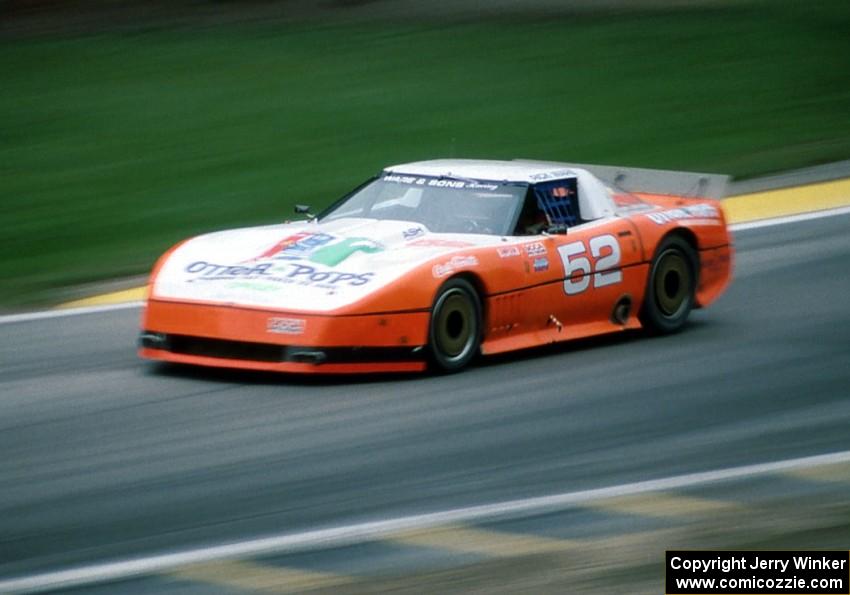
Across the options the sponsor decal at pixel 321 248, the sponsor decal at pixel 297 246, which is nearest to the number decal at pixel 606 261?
the sponsor decal at pixel 321 248

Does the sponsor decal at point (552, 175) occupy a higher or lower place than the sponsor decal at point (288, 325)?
higher

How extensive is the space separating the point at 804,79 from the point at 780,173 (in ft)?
16.9

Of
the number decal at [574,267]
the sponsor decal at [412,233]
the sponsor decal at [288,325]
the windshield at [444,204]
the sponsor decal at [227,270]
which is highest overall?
the windshield at [444,204]

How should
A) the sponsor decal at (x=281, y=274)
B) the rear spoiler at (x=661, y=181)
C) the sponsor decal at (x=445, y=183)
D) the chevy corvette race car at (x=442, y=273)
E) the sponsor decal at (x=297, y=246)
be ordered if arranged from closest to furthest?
1. the chevy corvette race car at (x=442, y=273)
2. the sponsor decal at (x=281, y=274)
3. the sponsor decal at (x=297, y=246)
4. the sponsor decal at (x=445, y=183)
5. the rear spoiler at (x=661, y=181)

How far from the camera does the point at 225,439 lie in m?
7.88

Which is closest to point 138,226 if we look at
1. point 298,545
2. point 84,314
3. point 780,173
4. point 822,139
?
point 84,314

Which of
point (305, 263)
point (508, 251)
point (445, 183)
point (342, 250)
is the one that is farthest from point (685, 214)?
point (305, 263)

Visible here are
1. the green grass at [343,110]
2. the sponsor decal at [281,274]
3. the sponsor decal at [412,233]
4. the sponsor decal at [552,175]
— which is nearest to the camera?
the sponsor decal at [281,274]

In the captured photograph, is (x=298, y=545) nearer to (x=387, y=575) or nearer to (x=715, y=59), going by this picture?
(x=387, y=575)

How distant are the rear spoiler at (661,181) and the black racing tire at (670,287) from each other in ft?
1.90

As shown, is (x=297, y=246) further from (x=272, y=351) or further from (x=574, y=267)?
(x=574, y=267)

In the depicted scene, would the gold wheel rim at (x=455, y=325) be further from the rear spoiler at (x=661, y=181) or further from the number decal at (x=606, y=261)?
the rear spoiler at (x=661, y=181)

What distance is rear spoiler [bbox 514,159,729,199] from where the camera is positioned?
1148 cm
